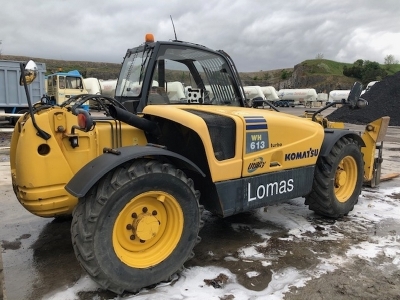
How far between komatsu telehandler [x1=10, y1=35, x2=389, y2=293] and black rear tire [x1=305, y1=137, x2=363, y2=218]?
0.09 feet

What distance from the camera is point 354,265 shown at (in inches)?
137

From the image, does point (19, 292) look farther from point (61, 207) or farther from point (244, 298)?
point (244, 298)

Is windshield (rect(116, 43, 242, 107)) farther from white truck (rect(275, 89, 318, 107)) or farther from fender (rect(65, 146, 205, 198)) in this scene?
white truck (rect(275, 89, 318, 107))

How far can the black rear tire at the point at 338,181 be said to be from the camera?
14.9 ft

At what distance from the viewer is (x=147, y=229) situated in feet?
9.83

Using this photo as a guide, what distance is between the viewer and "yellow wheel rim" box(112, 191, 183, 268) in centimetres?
296

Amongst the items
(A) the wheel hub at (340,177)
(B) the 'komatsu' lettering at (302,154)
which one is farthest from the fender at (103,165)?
(A) the wheel hub at (340,177)

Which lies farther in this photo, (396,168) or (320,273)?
(396,168)

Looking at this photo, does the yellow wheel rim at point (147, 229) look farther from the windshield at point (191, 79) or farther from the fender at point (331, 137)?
the fender at point (331, 137)

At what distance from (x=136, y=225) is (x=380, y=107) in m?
22.3

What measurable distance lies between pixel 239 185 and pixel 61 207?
5.21 feet

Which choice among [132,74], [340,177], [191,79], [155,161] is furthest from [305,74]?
[155,161]

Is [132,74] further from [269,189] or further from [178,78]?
[269,189]

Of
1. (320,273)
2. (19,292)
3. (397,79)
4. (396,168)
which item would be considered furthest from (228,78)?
(397,79)
